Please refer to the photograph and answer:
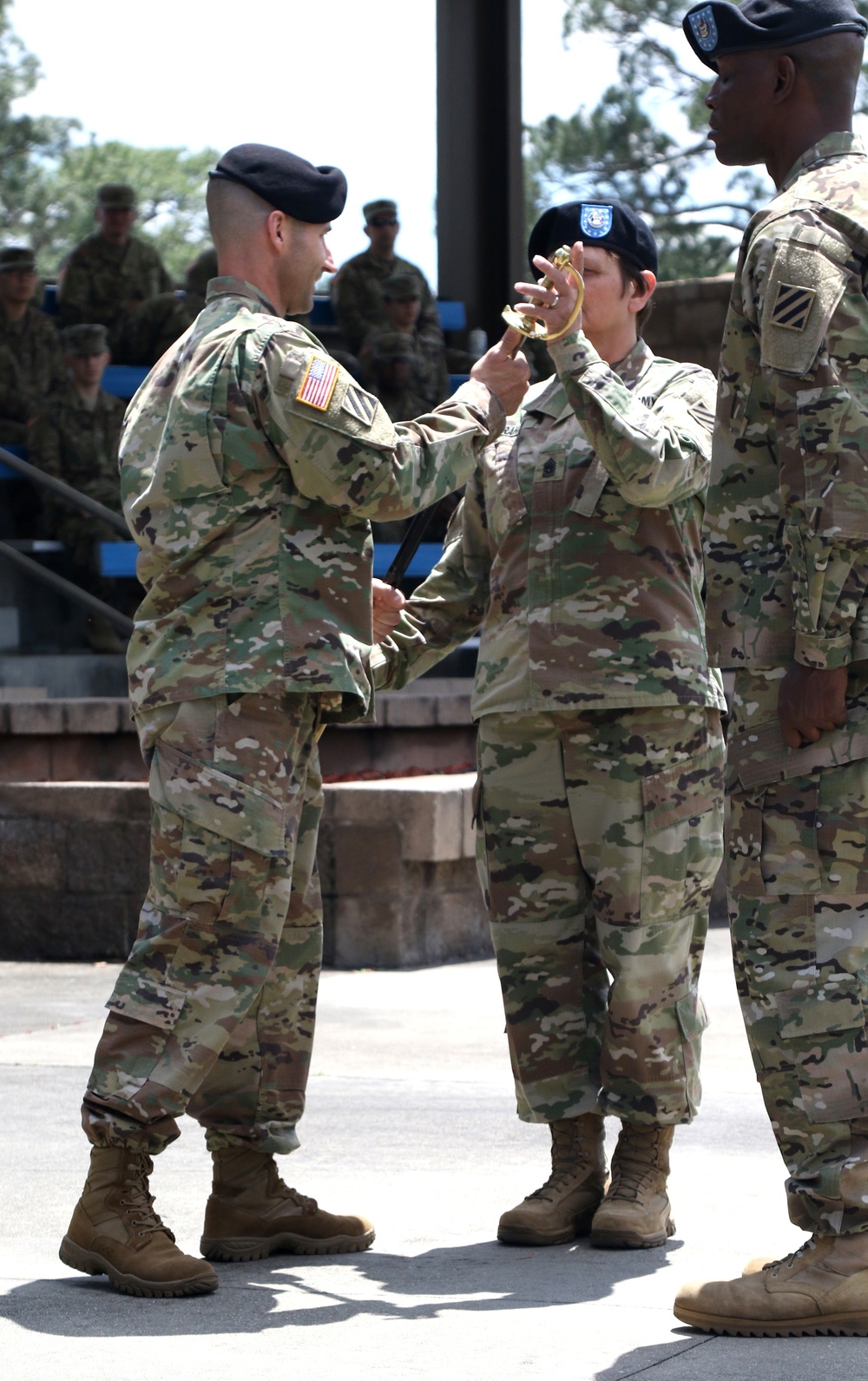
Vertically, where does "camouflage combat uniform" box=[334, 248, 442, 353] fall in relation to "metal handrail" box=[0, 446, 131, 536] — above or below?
above

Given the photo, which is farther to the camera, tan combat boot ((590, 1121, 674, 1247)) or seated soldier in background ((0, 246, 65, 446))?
seated soldier in background ((0, 246, 65, 446))

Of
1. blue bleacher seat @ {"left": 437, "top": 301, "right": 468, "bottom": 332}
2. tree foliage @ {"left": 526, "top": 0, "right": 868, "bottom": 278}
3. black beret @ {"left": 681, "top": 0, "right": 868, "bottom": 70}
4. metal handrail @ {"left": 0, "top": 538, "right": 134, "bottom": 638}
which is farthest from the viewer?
tree foliage @ {"left": 526, "top": 0, "right": 868, "bottom": 278}

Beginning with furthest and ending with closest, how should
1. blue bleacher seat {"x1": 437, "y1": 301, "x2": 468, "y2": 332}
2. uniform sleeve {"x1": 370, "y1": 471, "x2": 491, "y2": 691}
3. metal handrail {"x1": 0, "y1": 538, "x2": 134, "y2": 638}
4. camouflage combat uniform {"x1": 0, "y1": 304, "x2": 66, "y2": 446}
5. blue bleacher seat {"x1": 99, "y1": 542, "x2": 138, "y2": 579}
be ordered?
1. blue bleacher seat {"x1": 437, "y1": 301, "x2": 468, "y2": 332}
2. camouflage combat uniform {"x1": 0, "y1": 304, "x2": 66, "y2": 446}
3. blue bleacher seat {"x1": 99, "y1": 542, "x2": 138, "y2": 579}
4. metal handrail {"x1": 0, "y1": 538, "x2": 134, "y2": 638}
5. uniform sleeve {"x1": 370, "y1": 471, "x2": 491, "y2": 691}

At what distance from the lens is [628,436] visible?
3.78 m

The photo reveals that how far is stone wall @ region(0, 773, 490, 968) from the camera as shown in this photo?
7.58 metres

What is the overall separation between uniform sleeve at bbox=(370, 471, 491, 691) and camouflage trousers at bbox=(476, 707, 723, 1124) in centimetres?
32

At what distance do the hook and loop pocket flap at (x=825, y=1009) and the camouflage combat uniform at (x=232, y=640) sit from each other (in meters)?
0.95

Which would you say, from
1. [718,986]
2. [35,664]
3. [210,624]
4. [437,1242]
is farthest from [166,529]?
[35,664]

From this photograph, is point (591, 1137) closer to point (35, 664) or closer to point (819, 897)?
point (819, 897)

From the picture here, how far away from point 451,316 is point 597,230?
1114 centimetres

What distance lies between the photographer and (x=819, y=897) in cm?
320

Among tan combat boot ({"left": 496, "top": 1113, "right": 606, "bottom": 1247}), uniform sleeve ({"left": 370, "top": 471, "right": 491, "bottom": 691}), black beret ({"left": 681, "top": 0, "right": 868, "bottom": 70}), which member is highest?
black beret ({"left": 681, "top": 0, "right": 868, "bottom": 70})

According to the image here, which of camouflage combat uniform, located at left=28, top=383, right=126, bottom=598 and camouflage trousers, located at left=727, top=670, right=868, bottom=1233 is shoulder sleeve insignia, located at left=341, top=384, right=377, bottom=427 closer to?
camouflage trousers, located at left=727, top=670, right=868, bottom=1233

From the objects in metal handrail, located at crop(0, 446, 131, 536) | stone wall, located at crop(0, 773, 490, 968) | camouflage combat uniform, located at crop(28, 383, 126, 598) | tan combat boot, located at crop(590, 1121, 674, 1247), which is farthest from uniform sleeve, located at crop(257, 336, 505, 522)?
camouflage combat uniform, located at crop(28, 383, 126, 598)
